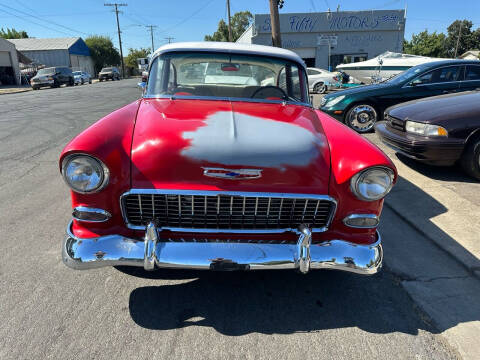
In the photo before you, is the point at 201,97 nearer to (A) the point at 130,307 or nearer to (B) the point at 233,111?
(B) the point at 233,111

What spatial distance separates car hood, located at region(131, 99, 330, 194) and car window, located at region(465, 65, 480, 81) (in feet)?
21.4

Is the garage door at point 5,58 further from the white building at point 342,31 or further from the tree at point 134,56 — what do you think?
the tree at point 134,56

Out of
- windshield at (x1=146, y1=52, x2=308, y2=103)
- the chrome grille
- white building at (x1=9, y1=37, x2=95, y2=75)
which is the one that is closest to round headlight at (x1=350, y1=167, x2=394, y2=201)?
the chrome grille

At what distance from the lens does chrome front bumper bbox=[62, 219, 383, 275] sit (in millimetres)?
1977

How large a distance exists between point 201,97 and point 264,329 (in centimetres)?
190

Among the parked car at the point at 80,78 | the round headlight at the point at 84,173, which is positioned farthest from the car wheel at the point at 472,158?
the parked car at the point at 80,78

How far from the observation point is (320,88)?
662 inches

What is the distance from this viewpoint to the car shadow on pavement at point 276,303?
2188mm

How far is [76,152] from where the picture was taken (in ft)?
6.72

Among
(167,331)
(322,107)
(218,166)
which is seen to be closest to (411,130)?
(322,107)

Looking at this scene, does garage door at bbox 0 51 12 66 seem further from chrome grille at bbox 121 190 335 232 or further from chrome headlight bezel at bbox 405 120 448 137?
chrome grille at bbox 121 190 335 232

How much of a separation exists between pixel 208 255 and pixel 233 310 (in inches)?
21.4

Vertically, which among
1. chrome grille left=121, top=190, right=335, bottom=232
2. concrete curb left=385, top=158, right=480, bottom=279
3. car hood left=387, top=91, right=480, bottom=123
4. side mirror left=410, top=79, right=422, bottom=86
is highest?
side mirror left=410, top=79, right=422, bottom=86

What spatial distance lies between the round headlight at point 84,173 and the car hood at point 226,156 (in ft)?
0.62
